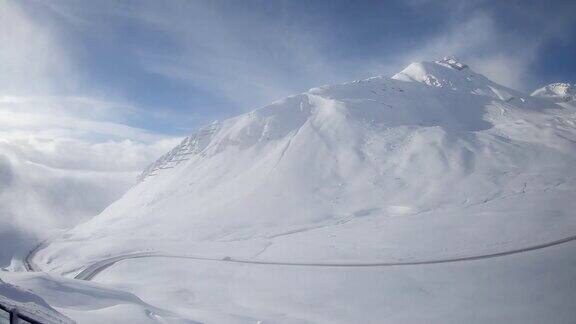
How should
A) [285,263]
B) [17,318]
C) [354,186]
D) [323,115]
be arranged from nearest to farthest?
1. [17,318]
2. [285,263]
3. [354,186]
4. [323,115]

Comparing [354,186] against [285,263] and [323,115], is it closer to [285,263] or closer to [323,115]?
[285,263]

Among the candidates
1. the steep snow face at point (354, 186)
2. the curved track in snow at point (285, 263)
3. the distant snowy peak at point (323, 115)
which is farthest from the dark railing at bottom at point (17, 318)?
the distant snowy peak at point (323, 115)

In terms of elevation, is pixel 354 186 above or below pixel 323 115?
below

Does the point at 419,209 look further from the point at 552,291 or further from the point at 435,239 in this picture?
the point at 552,291

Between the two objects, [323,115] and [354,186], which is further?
[323,115]

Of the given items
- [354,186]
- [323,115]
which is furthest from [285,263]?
[323,115]

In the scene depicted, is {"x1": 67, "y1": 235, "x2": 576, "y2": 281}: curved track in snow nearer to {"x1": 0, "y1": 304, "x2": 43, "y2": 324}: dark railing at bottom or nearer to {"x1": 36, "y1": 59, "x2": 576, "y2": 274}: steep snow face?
{"x1": 36, "y1": 59, "x2": 576, "y2": 274}: steep snow face

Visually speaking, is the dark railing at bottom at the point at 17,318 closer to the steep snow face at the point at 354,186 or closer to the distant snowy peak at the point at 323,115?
the steep snow face at the point at 354,186

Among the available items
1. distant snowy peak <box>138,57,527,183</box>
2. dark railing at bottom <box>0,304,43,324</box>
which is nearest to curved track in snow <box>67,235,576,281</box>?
dark railing at bottom <box>0,304,43,324</box>
